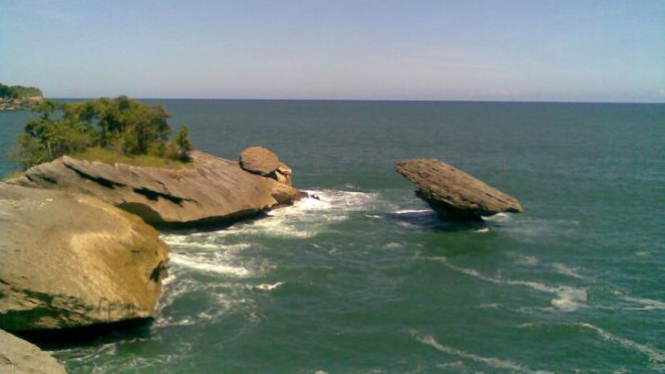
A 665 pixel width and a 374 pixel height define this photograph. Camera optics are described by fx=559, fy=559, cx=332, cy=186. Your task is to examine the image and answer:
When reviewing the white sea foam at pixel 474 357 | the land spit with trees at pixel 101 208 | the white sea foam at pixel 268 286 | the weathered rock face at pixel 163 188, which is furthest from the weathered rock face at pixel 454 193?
the white sea foam at pixel 474 357

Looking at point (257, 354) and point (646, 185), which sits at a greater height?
point (646, 185)

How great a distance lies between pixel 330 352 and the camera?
40.8 meters

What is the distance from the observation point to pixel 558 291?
172 ft

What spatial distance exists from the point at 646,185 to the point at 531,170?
22494 mm

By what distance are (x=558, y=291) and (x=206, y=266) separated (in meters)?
34.0

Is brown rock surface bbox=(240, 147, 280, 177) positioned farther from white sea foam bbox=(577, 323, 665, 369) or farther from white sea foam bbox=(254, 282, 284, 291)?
white sea foam bbox=(577, 323, 665, 369)

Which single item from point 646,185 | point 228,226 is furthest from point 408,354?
point 646,185

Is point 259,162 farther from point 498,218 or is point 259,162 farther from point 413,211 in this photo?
point 498,218

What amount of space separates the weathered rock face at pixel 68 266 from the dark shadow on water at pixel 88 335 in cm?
125

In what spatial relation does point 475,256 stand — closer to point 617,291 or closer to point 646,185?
point 617,291

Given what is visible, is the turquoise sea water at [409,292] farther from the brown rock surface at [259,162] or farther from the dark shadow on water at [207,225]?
the brown rock surface at [259,162]

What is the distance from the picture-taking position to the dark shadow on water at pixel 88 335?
39.8m

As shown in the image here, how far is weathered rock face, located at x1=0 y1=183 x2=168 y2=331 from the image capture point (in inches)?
1502

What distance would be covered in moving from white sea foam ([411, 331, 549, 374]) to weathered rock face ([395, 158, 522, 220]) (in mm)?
29848
